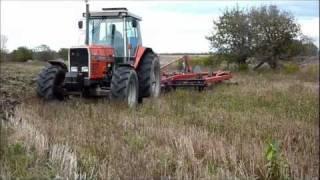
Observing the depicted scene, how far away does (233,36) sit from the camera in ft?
123

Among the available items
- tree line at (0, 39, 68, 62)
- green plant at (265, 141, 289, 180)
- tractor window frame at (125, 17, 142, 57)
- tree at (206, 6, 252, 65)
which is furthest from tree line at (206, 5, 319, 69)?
green plant at (265, 141, 289, 180)

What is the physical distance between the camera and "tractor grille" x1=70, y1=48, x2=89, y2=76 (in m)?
12.7

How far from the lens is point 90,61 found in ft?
41.5

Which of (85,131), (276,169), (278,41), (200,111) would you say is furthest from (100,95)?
(278,41)

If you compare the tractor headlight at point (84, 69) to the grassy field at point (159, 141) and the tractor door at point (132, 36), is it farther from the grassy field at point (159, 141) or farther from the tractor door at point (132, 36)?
the tractor door at point (132, 36)

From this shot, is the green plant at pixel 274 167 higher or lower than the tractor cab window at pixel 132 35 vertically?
lower

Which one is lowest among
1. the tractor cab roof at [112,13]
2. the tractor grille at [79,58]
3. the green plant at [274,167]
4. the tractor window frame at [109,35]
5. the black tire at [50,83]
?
the green plant at [274,167]

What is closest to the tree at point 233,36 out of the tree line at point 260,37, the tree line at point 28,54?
the tree line at point 260,37

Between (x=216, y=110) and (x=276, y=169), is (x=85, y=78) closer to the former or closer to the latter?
(x=216, y=110)

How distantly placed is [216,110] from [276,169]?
584cm

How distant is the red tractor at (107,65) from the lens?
41.4ft

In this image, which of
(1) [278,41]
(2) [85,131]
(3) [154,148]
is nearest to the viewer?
(3) [154,148]

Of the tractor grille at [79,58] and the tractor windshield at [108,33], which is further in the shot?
the tractor windshield at [108,33]

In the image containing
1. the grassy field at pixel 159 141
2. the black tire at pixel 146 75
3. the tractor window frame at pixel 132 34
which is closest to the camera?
the grassy field at pixel 159 141
